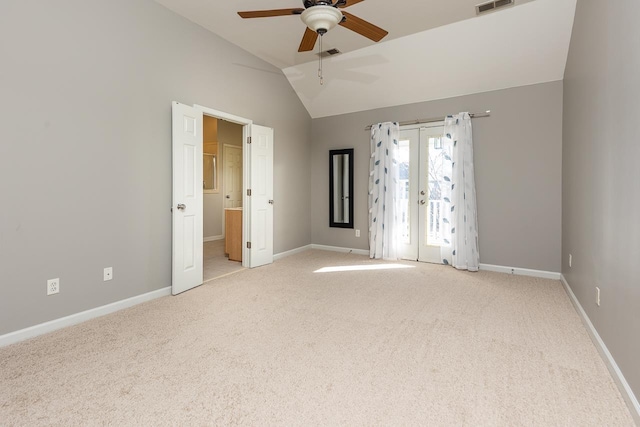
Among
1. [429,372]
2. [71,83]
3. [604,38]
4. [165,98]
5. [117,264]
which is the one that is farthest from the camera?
[165,98]

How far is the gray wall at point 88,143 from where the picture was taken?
7.47 feet

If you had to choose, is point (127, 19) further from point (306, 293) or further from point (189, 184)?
point (306, 293)

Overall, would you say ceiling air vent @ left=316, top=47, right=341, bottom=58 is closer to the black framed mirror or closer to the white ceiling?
the white ceiling

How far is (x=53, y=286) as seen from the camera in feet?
8.17

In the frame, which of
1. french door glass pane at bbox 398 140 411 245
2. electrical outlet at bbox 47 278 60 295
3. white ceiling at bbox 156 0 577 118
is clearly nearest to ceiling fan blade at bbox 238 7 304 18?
white ceiling at bbox 156 0 577 118

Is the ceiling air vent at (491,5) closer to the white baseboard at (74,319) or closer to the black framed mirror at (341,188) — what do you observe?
the black framed mirror at (341,188)

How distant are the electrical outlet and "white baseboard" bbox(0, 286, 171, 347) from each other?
0.24 m

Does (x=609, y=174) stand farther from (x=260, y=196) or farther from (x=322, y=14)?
(x=260, y=196)

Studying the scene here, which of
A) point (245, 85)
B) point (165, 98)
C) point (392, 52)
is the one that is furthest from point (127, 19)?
point (392, 52)

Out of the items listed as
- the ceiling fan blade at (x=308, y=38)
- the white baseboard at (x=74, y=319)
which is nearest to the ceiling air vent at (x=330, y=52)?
the ceiling fan blade at (x=308, y=38)

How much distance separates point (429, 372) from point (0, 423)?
2.26m

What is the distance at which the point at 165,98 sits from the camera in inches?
131

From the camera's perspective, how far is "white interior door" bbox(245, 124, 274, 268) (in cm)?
452

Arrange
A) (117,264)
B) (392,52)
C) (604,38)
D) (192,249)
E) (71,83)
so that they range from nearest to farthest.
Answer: (604,38) → (71,83) → (117,264) → (192,249) → (392,52)
